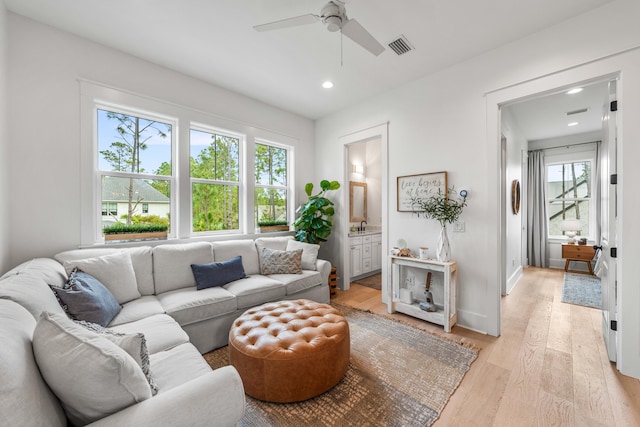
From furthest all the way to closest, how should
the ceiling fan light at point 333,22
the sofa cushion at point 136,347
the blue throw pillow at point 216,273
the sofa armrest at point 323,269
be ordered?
the sofa armrest at point 323,269
the blue throw pillow at point 216,273
the ceiling fan light at point 333,22
the sofa cushion at point 136,347

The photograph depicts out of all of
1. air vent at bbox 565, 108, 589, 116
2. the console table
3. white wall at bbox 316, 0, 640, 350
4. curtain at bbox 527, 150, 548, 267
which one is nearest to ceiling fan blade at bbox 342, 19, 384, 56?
white wall at bbox 316, 0, 640, 350

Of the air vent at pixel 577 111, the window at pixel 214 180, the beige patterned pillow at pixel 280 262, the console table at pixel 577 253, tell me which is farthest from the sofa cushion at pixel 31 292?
the console table at pixel 577 253

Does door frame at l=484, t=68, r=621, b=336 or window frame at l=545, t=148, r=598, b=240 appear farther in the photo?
window frame at l=545, t=148, r=598, b=240

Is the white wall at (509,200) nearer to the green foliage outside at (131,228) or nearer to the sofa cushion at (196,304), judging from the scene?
the sofa cushion at (196,304)

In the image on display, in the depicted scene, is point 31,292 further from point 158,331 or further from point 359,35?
point 359,35

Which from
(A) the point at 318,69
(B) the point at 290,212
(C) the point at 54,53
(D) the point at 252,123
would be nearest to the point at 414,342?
(B) the point at 290,212

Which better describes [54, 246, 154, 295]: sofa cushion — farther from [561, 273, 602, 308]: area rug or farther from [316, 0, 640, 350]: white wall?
[561, 273, 602, 308]: area rug

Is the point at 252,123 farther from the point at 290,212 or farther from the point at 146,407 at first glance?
the point at 146,407

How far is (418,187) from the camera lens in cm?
326

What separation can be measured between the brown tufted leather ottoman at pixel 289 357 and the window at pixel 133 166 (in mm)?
2038

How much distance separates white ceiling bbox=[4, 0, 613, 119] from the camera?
6.98 feet

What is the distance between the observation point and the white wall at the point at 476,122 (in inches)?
82.0

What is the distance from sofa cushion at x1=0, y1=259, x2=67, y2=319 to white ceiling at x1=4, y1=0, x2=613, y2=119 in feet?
7.26

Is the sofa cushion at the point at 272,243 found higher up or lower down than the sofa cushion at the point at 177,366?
higher up
